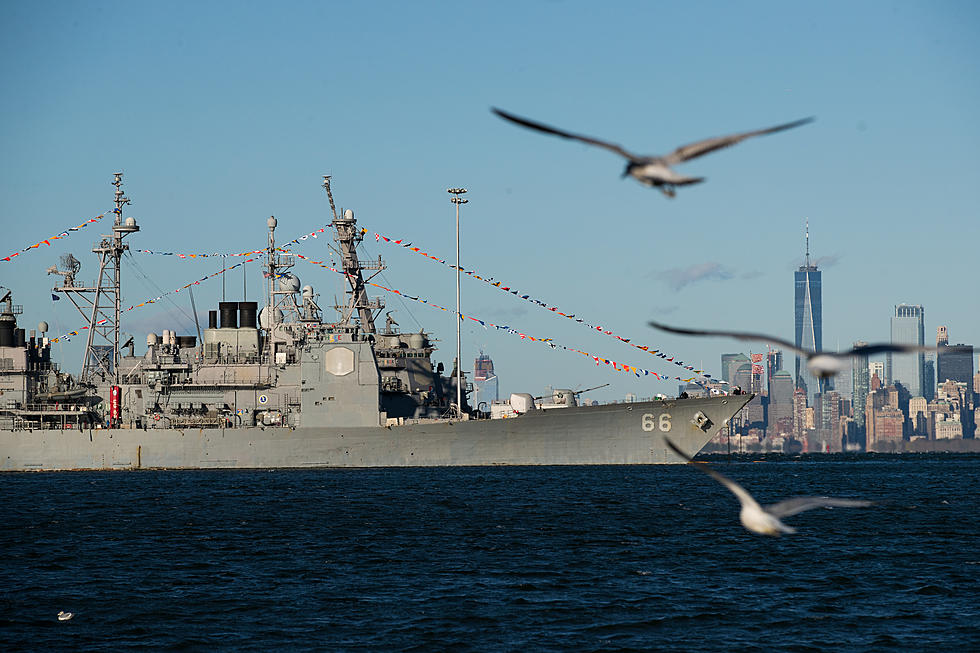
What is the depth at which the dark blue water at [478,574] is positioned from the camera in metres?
18.5

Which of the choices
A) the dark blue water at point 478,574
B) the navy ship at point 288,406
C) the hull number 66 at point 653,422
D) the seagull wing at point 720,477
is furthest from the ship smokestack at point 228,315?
the seagull wing at point 720,477

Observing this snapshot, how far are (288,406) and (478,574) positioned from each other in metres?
34.5

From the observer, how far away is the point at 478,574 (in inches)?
941

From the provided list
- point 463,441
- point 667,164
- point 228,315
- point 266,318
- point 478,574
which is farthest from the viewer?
point 266,318

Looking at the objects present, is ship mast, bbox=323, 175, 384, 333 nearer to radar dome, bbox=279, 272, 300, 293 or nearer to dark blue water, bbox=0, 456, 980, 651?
radar dome, bbox=279, 272, 300, 293

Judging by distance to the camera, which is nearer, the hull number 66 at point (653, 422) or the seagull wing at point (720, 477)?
the seagull wing at point (720, 477)

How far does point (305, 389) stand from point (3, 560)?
27.9 meters

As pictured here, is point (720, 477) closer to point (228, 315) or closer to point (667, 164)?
point (667, 164)

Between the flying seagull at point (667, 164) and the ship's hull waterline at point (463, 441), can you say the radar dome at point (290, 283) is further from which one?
the flying seagull at point (667, 164)

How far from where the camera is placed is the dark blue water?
18.5 meters

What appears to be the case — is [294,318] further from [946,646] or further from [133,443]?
[946,646]

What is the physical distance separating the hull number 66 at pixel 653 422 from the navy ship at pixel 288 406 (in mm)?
99

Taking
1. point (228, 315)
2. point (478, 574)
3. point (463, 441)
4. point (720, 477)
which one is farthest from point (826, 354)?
point (228, 315)

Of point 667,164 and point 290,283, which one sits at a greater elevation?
point 290,283
